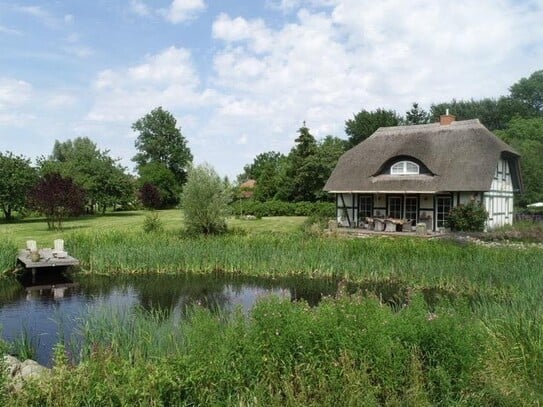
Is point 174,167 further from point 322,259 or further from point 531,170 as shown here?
point 322,259

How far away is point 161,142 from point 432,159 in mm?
42249

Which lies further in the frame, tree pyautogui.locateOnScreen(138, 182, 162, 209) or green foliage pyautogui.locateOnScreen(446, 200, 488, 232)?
tree pyautogui.locateOnScreen(138, 182, 162, 209)

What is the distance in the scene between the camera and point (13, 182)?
28.8m

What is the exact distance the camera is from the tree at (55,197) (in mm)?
22730

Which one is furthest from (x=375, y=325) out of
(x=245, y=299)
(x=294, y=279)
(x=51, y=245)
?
(x=51, y=245)

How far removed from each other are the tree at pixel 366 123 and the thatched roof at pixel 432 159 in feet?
53.8

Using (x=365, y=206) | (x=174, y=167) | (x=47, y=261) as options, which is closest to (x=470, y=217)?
(x=365, y=206)

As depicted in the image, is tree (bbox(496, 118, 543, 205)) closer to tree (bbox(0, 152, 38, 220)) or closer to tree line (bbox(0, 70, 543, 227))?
tree line (bbox(0, 70, 543, 227))

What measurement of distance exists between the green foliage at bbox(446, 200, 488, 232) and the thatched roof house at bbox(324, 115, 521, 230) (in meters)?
0.71

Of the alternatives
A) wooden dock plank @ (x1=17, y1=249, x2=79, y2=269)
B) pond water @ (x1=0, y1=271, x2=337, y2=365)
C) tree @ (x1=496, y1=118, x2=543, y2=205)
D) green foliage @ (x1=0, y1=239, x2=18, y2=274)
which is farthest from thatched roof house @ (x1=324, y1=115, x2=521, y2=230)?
green foliage @ (x1=0, y1=239, x2=18, y2=274)

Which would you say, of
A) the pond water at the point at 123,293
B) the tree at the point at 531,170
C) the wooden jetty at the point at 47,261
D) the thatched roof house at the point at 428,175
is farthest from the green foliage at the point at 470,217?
the wooden jetty at the point at 47,261

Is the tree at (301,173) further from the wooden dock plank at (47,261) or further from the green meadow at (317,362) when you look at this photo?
the green meadow at (317,362)

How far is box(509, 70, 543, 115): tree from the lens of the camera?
186 ft

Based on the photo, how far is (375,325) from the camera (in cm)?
439
